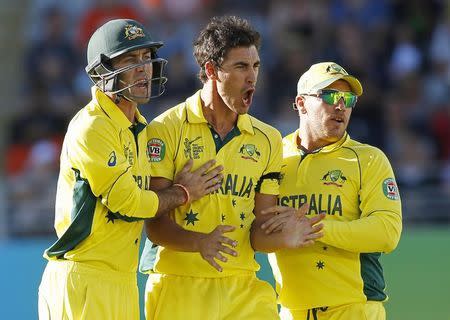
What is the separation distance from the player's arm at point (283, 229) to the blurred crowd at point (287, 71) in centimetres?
436

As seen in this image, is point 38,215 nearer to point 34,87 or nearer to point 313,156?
point 34,87

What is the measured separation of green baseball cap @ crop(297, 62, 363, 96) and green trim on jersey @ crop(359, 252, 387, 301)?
0.96 metres

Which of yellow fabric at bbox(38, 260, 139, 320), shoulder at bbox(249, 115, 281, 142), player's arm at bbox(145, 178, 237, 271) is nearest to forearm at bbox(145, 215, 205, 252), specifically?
player's arm at bbox(145, 178, 237, 271)

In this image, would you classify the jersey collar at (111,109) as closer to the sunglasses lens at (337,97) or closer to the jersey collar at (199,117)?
the jersey collar at (199,117)

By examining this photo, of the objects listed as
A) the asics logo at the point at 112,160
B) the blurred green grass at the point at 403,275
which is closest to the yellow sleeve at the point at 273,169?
the asics logo at the point at 112,160

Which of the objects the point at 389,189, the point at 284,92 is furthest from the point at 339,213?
the point at 284,92

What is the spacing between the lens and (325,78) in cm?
617

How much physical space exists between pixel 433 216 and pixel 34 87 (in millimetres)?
4835

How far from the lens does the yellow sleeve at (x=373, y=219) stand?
5.94 metres

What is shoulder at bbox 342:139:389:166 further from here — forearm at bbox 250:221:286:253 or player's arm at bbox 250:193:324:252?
forearm at bbox 250:221:286:253

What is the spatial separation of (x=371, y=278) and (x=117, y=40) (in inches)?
79.4

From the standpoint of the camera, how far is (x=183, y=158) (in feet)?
19.2

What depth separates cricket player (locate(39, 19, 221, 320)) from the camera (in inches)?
213

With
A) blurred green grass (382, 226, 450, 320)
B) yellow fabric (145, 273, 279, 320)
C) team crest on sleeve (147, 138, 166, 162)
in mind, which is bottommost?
blurred green grass (382, 226, 450, 320)
